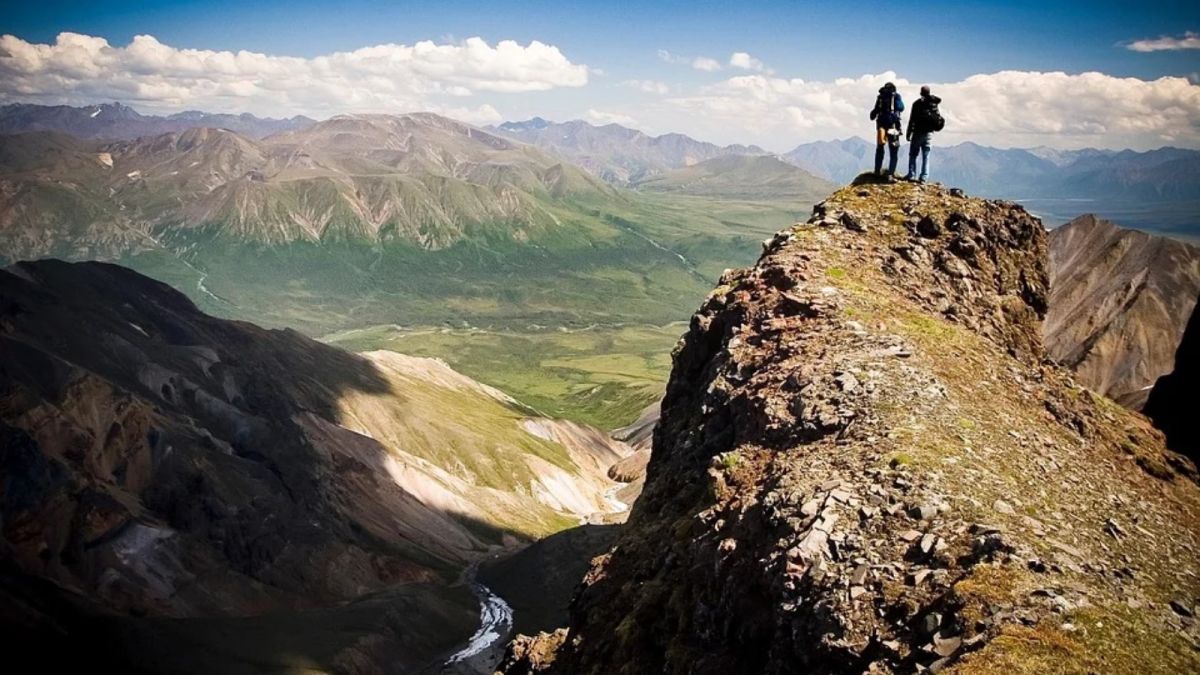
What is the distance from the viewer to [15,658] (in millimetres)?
76438

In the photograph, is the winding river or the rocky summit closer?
the rocky summit

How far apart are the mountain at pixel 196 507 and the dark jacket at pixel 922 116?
88607 millimetres

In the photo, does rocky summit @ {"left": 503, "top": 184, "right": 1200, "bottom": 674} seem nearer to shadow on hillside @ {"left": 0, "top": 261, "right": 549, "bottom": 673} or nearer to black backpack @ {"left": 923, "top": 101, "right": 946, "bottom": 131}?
black backpack @ {"left": 923, "top": 101, "right": 946, "bottom": 131}

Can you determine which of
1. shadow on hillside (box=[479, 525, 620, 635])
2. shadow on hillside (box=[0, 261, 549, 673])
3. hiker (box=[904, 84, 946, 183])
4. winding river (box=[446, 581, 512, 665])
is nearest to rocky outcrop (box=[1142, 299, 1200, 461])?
hiker (box=[904, 84, 946, 183])

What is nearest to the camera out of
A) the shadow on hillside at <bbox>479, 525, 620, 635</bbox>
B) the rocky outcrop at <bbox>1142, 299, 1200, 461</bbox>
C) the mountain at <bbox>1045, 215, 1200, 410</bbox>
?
the rocky outcrop at <bbox>1142, 299, 1200, 461</bbox>

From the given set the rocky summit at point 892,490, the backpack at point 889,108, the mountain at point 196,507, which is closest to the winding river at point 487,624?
the mountain at point 196,507

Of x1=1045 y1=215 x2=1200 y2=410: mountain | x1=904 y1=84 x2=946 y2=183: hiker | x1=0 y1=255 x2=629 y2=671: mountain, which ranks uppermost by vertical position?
x1=904 y1=84 x2=946 y2=183: hiker

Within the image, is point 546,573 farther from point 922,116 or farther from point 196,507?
point 922,116

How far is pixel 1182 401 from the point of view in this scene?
177 ft

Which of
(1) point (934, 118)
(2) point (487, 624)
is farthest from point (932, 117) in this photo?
(2) point (487, 624)

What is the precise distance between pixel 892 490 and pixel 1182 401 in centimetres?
4297

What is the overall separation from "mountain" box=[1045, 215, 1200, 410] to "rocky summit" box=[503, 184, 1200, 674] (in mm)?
99778

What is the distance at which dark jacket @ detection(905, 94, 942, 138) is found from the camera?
154ft

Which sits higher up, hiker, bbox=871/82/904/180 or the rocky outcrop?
hiker, bbox=871/82/904/180
